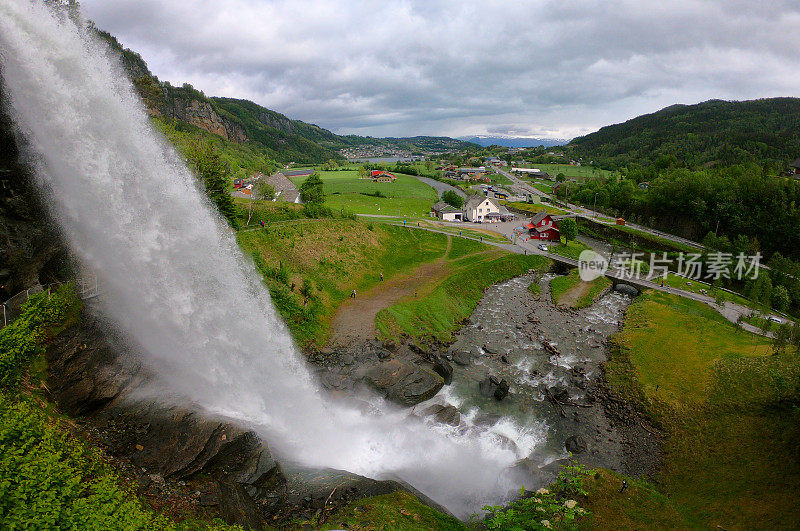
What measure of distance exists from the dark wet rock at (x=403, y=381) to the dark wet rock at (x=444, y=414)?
1.37 m

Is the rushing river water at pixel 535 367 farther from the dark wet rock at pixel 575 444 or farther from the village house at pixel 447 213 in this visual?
the village house at pixel 447 213

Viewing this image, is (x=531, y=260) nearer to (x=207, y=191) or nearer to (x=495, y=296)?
(x=495, y=296)

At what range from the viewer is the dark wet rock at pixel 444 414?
953 inches

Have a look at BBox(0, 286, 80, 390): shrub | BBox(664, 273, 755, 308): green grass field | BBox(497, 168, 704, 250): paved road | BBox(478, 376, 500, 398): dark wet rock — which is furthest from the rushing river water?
BBox(497, 168, 704, 250): paved road

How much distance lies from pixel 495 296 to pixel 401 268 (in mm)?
13337

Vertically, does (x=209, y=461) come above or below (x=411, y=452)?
above

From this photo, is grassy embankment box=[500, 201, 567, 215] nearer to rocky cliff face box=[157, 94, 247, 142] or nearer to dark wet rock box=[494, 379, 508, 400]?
dark wet rock box=[494, 379, 508, 400]

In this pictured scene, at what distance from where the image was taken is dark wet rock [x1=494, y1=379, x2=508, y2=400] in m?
27.6

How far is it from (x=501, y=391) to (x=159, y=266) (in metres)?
24.2

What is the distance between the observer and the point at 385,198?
330 feet

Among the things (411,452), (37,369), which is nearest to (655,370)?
(411,452)

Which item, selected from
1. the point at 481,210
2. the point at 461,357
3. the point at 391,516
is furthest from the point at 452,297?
the point at 481,210

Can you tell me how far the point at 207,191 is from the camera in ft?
129

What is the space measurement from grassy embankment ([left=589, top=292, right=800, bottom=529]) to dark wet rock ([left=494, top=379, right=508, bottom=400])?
9449 mm
